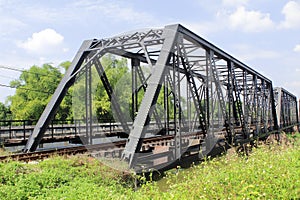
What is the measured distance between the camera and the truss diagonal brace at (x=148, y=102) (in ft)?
30.8

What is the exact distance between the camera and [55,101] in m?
12.5

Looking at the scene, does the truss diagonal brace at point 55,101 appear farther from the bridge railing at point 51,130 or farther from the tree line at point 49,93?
the tree line at point 49,93

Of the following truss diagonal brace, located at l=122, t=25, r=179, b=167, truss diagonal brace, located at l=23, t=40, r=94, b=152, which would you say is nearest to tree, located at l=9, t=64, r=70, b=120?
truss diagonal brace, located at l=23, t=40, r=94, b=152

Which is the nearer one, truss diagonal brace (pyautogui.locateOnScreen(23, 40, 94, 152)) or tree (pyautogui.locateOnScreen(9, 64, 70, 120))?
truss diagonal brace (pyautogui.locateOnScreen(23, 40, 94, 152))

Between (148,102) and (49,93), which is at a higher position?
(49,93)

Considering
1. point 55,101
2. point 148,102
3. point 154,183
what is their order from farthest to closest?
1. point 55,101
2. point 148,102
3. point 154,183

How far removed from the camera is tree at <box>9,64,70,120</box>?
131 ft

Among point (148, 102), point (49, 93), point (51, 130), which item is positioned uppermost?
point (49, 93)

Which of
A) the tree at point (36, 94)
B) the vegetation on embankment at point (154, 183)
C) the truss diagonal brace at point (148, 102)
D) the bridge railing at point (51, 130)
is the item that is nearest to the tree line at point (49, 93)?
the tree at point (36, 94)

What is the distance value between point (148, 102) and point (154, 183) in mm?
4588

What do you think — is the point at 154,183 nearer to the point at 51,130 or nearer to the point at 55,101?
the point at 55,101

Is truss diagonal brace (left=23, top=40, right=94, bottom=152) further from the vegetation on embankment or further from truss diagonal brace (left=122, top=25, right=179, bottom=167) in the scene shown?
truss diagonal brace (left=122, top=25, right=179, bottom=167)

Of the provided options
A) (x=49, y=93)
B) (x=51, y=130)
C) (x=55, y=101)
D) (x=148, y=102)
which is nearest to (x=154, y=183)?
(x=148, y=102)

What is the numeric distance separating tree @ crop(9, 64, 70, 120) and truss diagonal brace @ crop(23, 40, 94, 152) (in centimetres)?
2624
